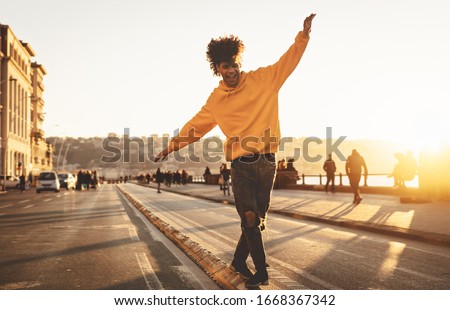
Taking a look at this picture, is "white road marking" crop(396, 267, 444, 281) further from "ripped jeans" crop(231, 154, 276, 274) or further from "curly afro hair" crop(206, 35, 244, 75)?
"curly afro hair" crop(206, 35, 244, 75)

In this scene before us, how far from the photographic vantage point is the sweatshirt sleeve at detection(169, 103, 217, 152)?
216 inches

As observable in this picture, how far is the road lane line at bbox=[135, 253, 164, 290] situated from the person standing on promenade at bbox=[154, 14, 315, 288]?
1.12m

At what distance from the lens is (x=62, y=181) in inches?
2055

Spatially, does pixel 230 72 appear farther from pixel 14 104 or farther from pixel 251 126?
pixel 14 104

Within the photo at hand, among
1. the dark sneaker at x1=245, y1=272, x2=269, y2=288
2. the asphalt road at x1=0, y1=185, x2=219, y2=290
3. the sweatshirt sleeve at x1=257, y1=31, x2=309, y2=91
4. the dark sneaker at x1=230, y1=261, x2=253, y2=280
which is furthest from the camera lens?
the asphalt road at x1=0, y1=185, x2=219, y2=290

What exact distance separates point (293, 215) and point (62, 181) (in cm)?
4068

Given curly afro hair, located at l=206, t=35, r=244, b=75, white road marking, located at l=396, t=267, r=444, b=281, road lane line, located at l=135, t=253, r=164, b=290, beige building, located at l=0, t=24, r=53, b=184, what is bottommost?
white road marking, located at l=396, t=267, r=444, b=281

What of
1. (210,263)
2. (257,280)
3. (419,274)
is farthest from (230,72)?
(419,274)

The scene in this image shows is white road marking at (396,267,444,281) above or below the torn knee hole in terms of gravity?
below

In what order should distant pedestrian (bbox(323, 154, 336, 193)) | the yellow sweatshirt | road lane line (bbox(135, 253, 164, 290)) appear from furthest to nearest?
distant pedestrian (bbox(323, 154, 336, 193)), road lane line (bbox(135, 253, 164, 290)), the yellow sweatshirt

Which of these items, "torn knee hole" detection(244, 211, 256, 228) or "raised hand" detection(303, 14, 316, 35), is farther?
"torn knee hole" detection(244, 211, 256, 228)

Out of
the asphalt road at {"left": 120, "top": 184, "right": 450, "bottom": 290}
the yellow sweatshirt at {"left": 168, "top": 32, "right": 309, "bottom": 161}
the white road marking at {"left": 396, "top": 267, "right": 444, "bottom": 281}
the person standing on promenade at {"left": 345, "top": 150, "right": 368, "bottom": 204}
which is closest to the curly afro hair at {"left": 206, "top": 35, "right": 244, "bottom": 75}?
the yellow sweatshirt at {"left": 168, "top": 32, "right": 309, "bottom": 161}

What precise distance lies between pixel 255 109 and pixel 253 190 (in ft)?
2.32

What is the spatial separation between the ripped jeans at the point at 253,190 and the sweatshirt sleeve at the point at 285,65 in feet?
2.17
